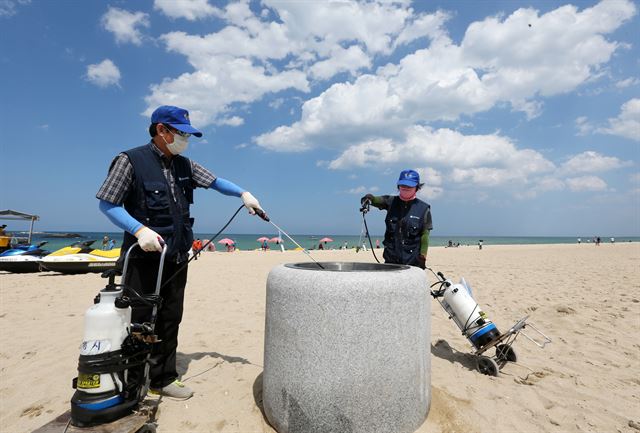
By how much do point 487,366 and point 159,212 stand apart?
3580mm

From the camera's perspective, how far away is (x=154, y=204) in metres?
2.73

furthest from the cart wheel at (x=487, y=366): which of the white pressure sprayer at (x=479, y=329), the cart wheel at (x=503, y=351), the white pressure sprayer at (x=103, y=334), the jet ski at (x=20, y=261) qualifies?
the jet ski at (x=20, y=261)

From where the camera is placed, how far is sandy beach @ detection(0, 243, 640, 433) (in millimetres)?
2811

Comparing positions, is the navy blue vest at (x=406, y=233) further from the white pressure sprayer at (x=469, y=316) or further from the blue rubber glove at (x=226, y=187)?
the blue rubber glove at (x=226, y=187)

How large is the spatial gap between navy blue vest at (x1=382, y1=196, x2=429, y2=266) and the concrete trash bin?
193 cm

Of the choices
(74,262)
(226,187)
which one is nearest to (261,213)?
(226,187)

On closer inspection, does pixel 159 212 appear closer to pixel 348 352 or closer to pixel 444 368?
pixel 348 352

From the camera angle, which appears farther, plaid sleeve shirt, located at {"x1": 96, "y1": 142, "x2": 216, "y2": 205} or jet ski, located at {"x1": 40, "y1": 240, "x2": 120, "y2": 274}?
jet ski, located at {"x1": 40, "y1": 240, "x2": 120, "y2": 274}

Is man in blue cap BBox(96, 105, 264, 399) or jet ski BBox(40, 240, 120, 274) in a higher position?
man in blue cap BBox(96, 105, 264, 399)

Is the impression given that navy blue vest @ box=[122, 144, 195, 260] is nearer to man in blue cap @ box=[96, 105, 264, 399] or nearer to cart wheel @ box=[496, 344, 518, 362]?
man in blue cap @ box=[96, 105, 264, 399]

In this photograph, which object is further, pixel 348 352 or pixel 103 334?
pixel 348 352

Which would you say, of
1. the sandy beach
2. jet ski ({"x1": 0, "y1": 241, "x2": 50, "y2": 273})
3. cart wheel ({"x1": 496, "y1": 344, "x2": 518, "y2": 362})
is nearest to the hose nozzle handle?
the sandy beach

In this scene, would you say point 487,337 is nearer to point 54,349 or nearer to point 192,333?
point 192,333

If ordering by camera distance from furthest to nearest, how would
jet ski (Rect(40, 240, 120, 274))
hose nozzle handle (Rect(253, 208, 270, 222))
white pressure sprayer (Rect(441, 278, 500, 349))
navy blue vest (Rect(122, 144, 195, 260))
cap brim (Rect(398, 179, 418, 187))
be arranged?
1. jet ski (Rect(40, 240, 120, 274))
2. cap brim (Rect(398, 179, 418, 187))
3. white pressure sprayer (Rect(441, 278, 500, 349))
4. hose nozzle handle (Rect(253, 208, 270, 222))
5. navy blue vest (Rect(122, 144, 195, 260))
